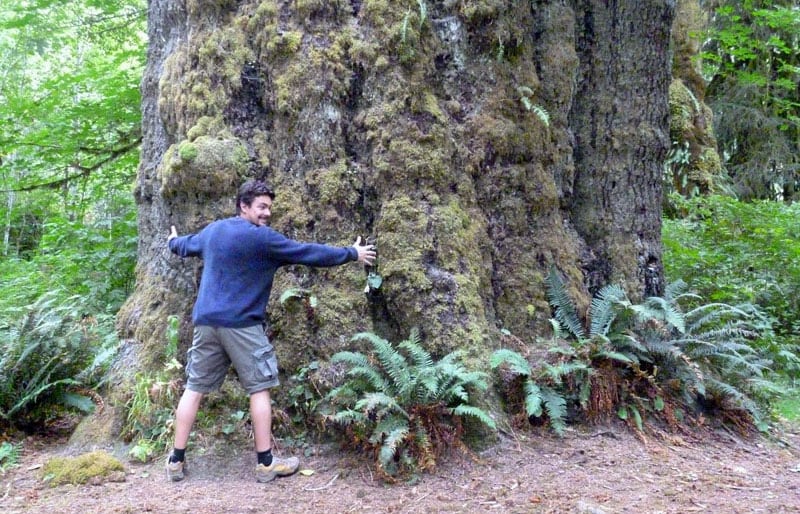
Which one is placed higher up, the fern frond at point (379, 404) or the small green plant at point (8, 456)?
the fern frond at point (379, 404)

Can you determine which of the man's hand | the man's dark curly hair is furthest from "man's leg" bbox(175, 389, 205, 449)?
the man's hand

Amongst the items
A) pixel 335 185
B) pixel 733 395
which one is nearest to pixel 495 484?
pixel 733 395

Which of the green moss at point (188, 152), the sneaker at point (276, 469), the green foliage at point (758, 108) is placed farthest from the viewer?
the green foliage at point (758, 108)

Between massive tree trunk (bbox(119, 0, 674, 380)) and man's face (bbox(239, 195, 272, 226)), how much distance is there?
0.55m

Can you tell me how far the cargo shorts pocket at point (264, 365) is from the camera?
466 centimetres

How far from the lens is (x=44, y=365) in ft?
19.0

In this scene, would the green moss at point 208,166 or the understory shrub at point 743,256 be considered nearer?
the green moss at point 208,166

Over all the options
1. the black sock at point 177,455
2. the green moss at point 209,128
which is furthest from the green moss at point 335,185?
the black sock at point 177,455

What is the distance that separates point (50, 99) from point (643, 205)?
343 inches

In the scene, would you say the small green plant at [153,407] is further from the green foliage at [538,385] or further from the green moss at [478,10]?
the green moss at [478,10]

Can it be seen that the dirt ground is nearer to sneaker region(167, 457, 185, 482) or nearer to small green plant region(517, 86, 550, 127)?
sneaker region(167, 457, 185, 482)

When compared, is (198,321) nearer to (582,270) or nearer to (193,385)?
(193,385)

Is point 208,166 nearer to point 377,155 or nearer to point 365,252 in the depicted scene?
point 377,155

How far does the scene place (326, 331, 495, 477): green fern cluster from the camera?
4.48 meters
